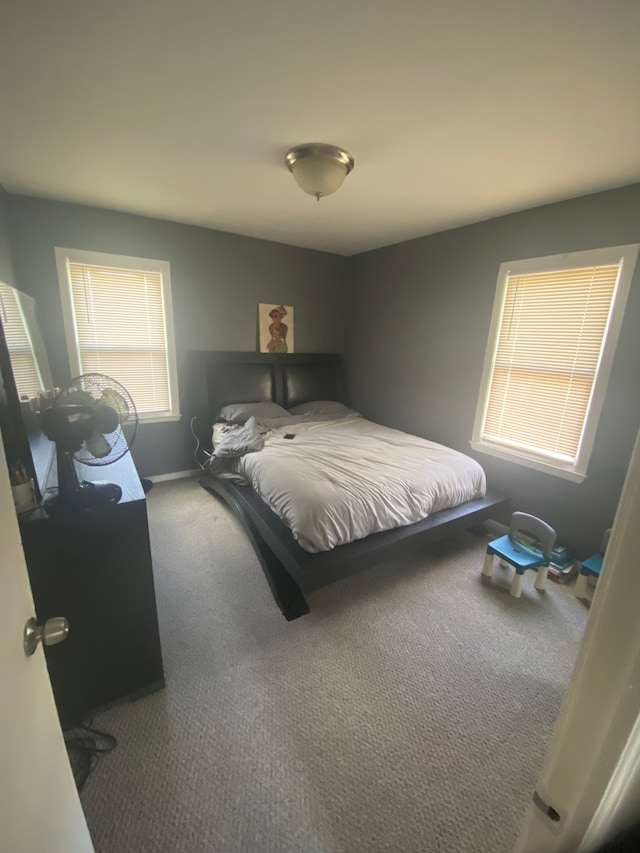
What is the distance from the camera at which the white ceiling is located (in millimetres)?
1089

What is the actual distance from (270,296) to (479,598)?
338cm

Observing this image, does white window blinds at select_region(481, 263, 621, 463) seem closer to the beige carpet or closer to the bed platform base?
the bed platform base

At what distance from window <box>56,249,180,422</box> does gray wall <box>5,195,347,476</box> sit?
3.0 inches

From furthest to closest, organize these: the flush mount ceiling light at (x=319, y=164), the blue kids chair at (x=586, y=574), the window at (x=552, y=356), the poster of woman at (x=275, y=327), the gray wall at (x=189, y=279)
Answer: the poster of woman at (x=275, y=327) → the gray wall at (x=189, y=279) → the window at (x=552, y=356) → the blue kids chair at (x=586, y=574) → the flush mount ceiling light at (x=319, y=164)

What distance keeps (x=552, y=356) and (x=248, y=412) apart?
2.59m

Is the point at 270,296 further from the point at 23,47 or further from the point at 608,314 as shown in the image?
the point at 608,314

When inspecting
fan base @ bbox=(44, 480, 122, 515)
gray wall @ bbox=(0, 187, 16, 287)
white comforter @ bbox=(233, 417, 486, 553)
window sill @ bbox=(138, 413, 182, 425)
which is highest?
gray wall @ bbox=(0, 187, 16, 287)

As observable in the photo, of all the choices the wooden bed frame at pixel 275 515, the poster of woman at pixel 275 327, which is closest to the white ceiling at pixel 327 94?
the poster of woman at pixel 275 327

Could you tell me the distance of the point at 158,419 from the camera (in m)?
3.46

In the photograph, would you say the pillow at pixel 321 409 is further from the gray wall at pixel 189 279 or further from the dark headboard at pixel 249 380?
the gray wall at pixel 189 279

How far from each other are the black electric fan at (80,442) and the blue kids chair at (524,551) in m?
2.23

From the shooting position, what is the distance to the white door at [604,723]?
17.8 inches

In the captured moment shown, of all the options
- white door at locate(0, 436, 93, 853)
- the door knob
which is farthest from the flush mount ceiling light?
the door knob

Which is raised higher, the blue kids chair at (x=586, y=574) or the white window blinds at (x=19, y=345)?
the white window blinds at (x=19, y=345)
